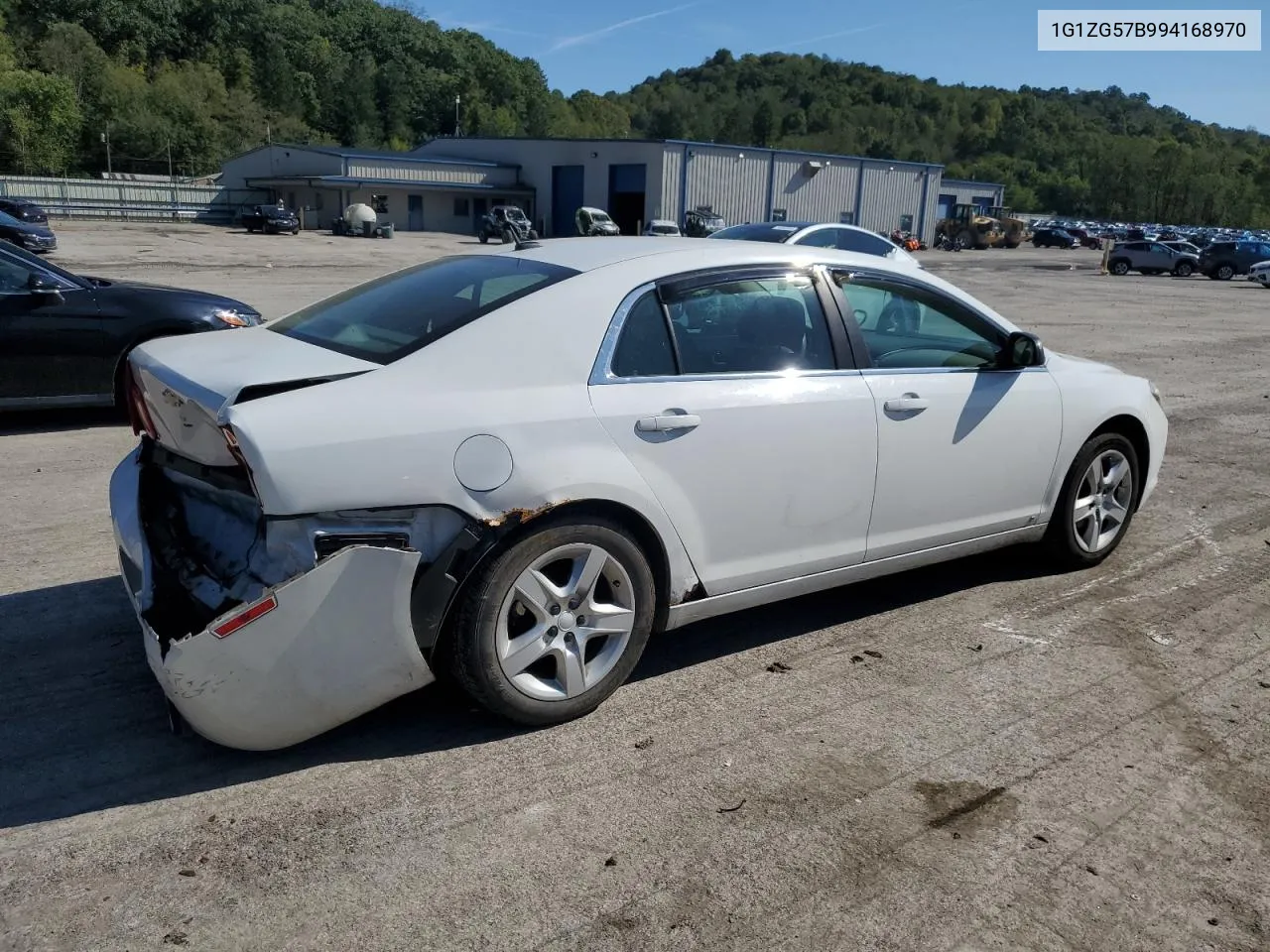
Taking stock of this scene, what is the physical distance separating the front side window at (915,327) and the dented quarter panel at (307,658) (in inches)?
87.2

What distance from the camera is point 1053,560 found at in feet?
17.0

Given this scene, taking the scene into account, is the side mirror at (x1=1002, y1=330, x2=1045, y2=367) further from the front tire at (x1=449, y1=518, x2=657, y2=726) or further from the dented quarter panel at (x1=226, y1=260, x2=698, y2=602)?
the front tire at (x1=449, y1=518, x2=657, y2=726)

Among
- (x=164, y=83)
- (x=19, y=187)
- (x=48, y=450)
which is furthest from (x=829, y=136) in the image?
(x=48, y=450)

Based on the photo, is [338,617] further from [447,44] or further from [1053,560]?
[447,44]

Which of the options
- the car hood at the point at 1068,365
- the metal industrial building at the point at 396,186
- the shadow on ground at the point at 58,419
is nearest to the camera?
the car hood at the point at 1068,365

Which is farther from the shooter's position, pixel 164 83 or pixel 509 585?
pixel 164 83

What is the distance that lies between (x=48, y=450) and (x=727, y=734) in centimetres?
566

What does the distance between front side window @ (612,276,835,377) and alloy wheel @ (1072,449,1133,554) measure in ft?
6.11

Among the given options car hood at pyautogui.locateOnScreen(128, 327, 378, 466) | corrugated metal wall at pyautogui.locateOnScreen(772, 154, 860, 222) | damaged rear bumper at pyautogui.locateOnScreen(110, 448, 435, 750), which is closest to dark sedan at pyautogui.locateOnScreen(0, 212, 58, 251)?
car hood at pyautogui.locateOnScreen(128, 327, 378, 466)

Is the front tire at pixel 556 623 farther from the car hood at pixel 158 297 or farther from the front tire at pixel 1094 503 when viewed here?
the car hood at pixel 158 297

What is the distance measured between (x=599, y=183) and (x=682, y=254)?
56687 mm

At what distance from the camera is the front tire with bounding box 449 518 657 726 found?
3.22 m

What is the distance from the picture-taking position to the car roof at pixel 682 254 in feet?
12.7

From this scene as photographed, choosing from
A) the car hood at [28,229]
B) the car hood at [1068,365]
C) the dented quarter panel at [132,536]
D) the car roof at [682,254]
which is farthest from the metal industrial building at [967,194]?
the dented quarter panel at [132,536]
